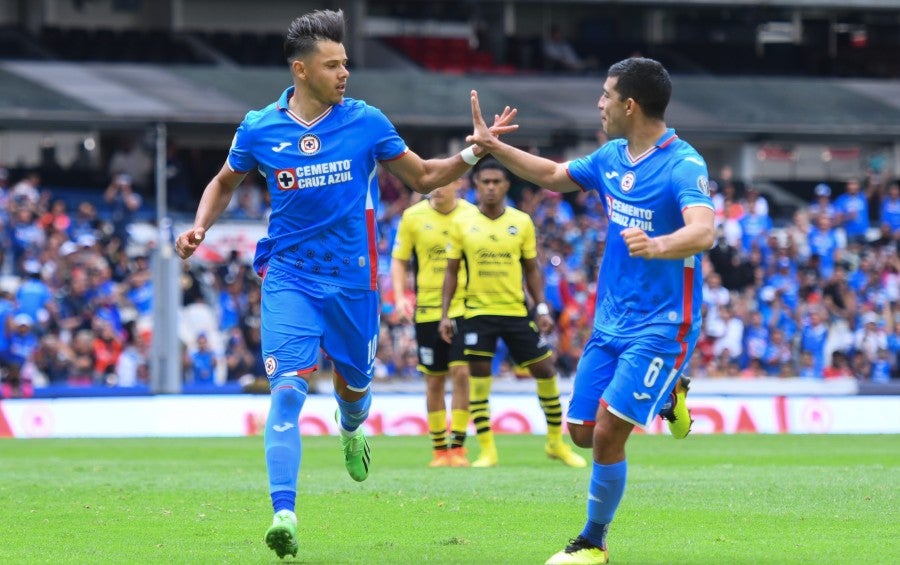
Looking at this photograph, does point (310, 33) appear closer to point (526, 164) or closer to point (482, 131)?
point (482, 131)

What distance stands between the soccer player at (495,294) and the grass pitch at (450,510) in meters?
0.76

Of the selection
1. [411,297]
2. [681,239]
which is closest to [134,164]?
[411,297]

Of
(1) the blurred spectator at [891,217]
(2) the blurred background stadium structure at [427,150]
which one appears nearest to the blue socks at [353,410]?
(2) the blurred background stadium structure at [427,150]

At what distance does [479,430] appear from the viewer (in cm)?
1527

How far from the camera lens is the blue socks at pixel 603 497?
7.95 meters

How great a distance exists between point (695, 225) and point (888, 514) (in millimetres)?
3555

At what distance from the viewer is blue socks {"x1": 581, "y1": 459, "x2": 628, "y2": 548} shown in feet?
26.1

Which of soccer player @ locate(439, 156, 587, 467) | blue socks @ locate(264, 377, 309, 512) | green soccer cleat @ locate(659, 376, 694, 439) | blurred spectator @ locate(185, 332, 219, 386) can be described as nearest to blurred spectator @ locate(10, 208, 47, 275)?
blurred spectator @ locate(185, 332, 219, 386)

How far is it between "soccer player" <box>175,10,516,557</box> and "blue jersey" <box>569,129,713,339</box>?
982 millimetres

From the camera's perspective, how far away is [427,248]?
15961 mm

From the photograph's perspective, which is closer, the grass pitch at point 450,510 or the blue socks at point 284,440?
the blue socks at point 284,440

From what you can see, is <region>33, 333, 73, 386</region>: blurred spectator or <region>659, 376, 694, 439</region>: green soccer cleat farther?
<region>33, 333, 73, 386</region>: blurred spectator

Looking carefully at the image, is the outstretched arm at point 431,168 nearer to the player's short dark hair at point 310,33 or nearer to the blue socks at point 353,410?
the player's short dark hair at point 310,33

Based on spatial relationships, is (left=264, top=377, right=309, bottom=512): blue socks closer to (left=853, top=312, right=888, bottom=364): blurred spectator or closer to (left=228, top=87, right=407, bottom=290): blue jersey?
(left=228, top=87, right=407, bottom=290): blue jersey
